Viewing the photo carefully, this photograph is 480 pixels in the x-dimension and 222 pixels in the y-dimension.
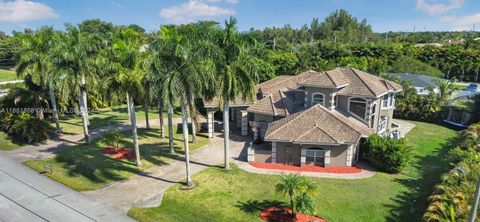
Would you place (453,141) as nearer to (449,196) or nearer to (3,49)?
(449,196)

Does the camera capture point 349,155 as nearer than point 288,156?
Yes

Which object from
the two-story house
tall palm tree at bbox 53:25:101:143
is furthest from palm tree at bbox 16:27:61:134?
the two-story house

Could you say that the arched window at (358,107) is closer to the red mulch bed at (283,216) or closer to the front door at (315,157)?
the front door at (315,157)

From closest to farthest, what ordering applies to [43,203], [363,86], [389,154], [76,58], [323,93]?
[43,203] → [389,154] → [76,58] → [323,93] → [363,86]

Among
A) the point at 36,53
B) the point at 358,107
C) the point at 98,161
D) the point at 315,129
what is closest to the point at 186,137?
the point at 98,161

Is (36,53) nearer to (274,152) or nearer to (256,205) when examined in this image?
(274,152)

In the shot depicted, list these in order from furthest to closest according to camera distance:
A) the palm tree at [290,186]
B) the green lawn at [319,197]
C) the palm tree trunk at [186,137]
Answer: the palm tree trunk at [186,137]
the green lawn at [319,197]
the palm tree at [290,186]

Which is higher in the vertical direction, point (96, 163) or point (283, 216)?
point (96, 163)

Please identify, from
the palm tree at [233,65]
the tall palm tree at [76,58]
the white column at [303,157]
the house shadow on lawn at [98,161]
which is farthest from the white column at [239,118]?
the tall palm tree at [76,58]
